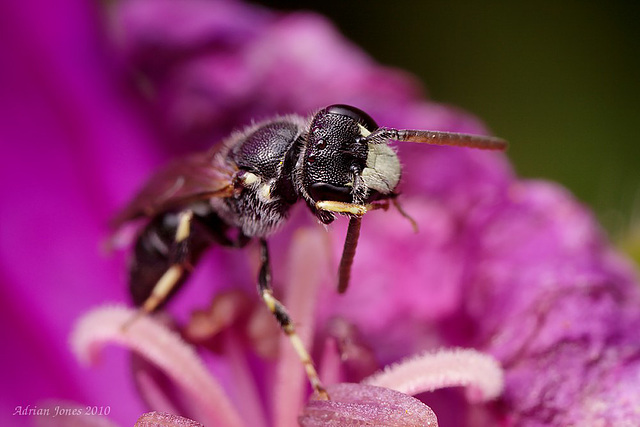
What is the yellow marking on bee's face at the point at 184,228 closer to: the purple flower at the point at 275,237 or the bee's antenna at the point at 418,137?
the purple flower at the point at 275,237

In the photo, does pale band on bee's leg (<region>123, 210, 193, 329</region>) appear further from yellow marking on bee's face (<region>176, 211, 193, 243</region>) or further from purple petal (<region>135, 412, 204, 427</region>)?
purple petal (<region>135, 412, 204, 427</region>)

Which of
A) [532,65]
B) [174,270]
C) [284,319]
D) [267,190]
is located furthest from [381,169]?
[532,65]

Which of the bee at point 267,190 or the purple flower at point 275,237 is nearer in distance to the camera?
the bee at point 267,190

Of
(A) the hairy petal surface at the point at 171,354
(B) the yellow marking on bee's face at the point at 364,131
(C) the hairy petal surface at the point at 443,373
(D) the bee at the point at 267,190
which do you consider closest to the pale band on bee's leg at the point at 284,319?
(D) the bee at the point at 267,190

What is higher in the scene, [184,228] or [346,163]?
[346,163]

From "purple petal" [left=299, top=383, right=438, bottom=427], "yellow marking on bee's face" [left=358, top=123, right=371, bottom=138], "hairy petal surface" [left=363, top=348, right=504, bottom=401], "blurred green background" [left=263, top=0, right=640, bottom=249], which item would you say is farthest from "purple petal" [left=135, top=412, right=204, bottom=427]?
"blurred green background" [left=263, top=0, right=640, bottom=249]

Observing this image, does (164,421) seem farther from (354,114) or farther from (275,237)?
(275,237)
